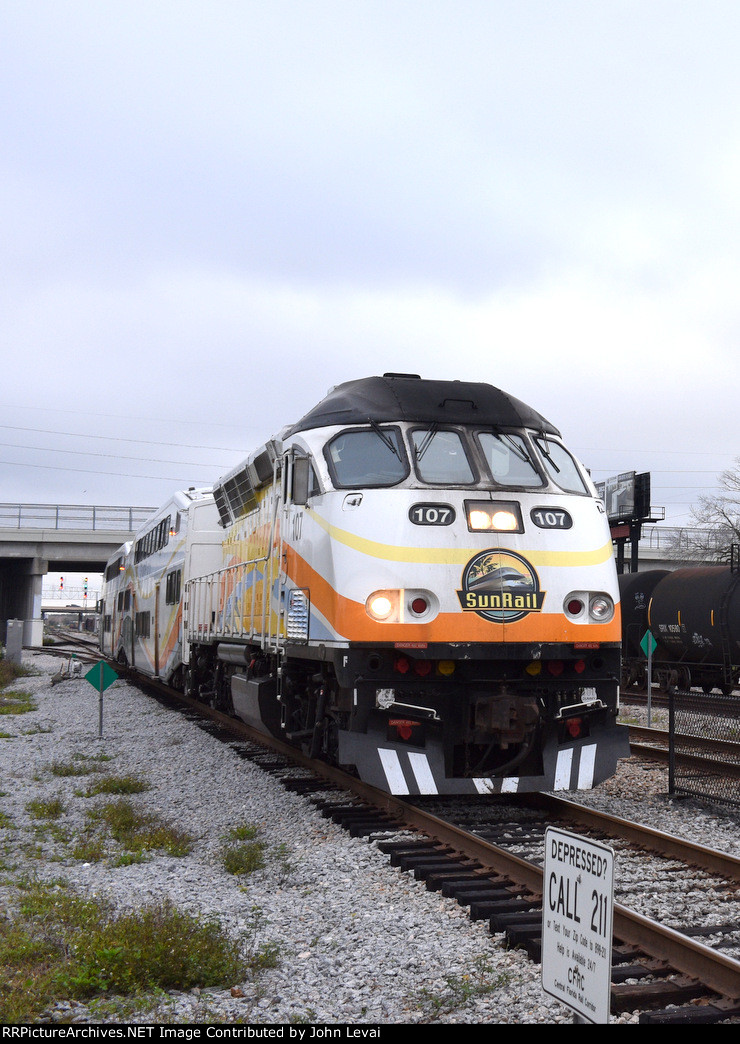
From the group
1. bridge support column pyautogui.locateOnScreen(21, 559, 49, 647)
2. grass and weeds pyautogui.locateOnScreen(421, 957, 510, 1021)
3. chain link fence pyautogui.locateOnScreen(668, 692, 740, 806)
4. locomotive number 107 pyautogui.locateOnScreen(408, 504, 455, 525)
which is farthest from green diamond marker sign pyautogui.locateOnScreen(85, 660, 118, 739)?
bridge support column pyautogui.locateOnScreen(21, 559, 49, 647)

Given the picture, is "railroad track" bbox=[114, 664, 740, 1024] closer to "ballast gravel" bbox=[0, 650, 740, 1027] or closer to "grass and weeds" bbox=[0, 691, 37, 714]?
"ballast gravel" bbox=[0, 650, 740, 1027]

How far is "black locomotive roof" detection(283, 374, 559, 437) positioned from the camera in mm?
9188

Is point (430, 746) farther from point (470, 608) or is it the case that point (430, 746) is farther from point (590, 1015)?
point (590, 1015)

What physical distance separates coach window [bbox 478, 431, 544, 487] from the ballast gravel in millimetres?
3281

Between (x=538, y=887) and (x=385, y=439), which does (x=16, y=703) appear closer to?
(x=385, y=439)

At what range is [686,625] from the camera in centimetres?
2258

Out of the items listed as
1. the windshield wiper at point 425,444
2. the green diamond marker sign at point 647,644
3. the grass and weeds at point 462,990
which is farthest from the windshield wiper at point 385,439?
the green diamond marker sign at point 647,644

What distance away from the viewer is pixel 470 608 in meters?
8.19

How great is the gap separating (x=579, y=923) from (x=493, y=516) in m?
5.15

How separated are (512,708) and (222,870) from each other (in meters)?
2.65

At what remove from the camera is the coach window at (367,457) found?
8773 mm

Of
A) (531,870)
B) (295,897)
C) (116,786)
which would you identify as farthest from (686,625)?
(295,897)

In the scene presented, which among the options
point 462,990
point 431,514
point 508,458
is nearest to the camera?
point 462,990

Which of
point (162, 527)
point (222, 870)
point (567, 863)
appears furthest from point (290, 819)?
point (162, 527)
